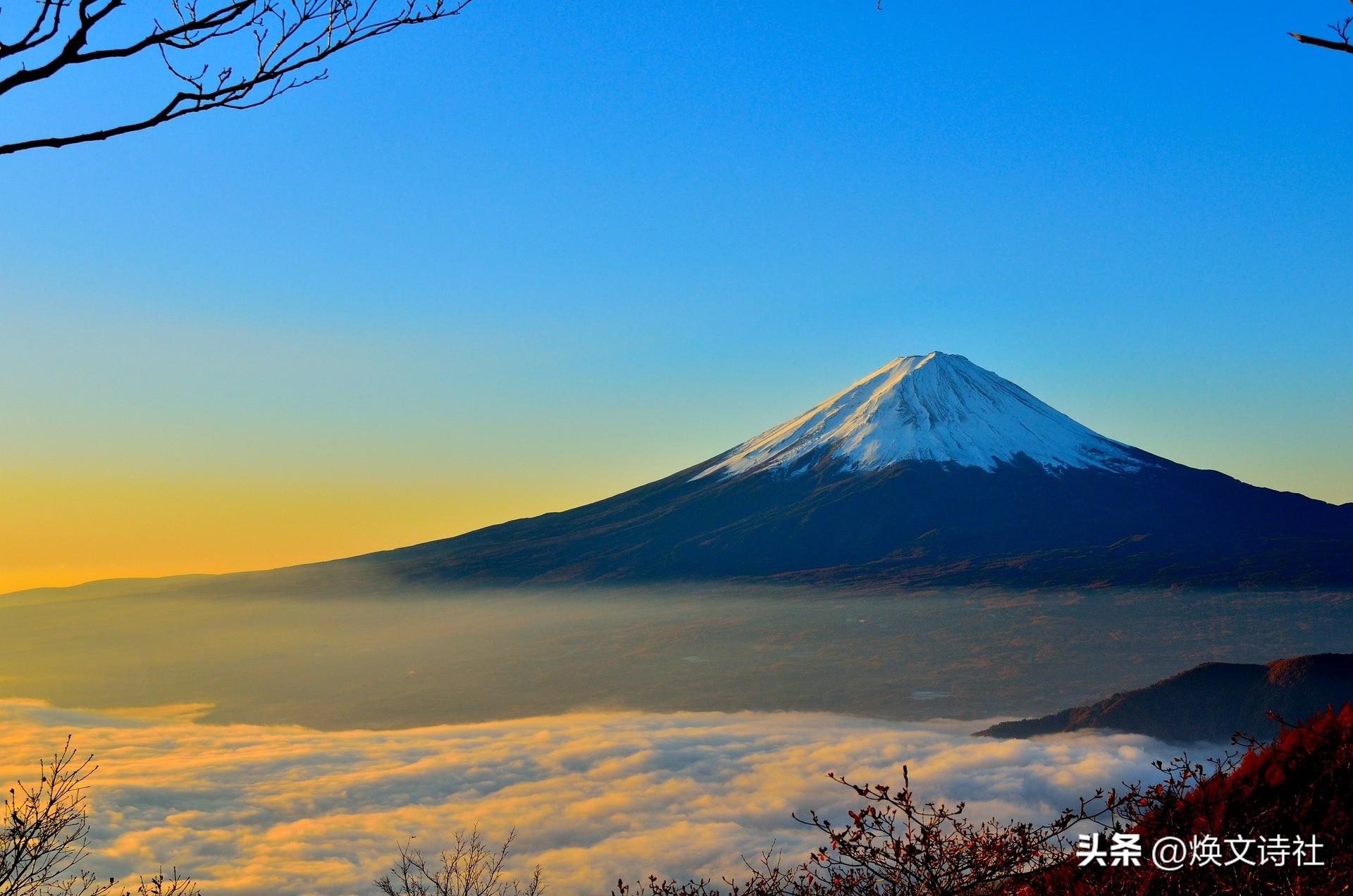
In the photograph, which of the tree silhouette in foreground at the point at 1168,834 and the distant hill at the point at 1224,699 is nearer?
the tree silhouette in foreground at the point at 1168,834

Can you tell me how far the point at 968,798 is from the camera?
134m

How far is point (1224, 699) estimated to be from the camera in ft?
422

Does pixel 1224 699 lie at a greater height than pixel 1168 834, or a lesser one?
lesser

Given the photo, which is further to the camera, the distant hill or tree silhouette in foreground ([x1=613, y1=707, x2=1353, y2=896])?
the distant hill

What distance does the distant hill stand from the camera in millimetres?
111750

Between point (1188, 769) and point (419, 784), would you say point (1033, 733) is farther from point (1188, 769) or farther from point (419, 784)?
point (1188, 769)

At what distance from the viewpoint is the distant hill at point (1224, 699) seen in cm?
11175

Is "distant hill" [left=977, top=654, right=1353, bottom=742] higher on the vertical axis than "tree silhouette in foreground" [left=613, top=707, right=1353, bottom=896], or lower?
lower

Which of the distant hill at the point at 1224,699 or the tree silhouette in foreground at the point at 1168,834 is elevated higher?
the tree silhouette in foreground at the point at 1168,834

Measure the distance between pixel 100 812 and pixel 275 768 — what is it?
3778 centimetres

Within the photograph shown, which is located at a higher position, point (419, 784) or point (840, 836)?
point (840, 836)

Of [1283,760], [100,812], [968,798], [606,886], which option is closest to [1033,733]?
[968,798]

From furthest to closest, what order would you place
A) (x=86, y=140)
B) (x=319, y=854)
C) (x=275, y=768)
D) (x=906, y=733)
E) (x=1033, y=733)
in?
(x=906, y=733) → (x=275, y=768) → (x=1033, y=733) → (x=319, y=854) → (x=86, y=140)

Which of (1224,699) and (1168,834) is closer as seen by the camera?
(1168,834)
